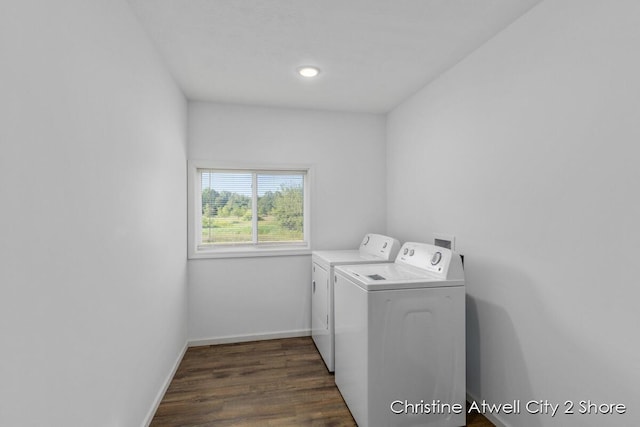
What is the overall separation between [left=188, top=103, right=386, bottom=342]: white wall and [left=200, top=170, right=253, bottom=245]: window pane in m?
0.23

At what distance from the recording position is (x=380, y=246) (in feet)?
9.89

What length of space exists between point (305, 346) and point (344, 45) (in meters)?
2.59

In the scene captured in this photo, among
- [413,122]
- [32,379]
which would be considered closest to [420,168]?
[413,122]

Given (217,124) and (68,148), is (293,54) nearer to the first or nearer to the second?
(217,124)

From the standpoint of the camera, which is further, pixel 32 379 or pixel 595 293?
pixel 595 293

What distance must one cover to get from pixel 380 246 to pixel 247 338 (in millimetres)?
1612

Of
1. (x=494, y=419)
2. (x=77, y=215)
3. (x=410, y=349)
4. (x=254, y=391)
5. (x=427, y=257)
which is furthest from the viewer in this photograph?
(x=254, y=391)

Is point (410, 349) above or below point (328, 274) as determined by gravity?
below

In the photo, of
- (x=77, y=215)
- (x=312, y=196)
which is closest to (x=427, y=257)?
(x=312, y=196)

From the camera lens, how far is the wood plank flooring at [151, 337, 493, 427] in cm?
207

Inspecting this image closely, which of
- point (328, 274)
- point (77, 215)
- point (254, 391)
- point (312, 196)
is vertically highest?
point (312, 196)

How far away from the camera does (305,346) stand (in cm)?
316

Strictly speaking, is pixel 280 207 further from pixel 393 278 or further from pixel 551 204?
pixel 551 204

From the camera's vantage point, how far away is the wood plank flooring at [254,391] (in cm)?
207
